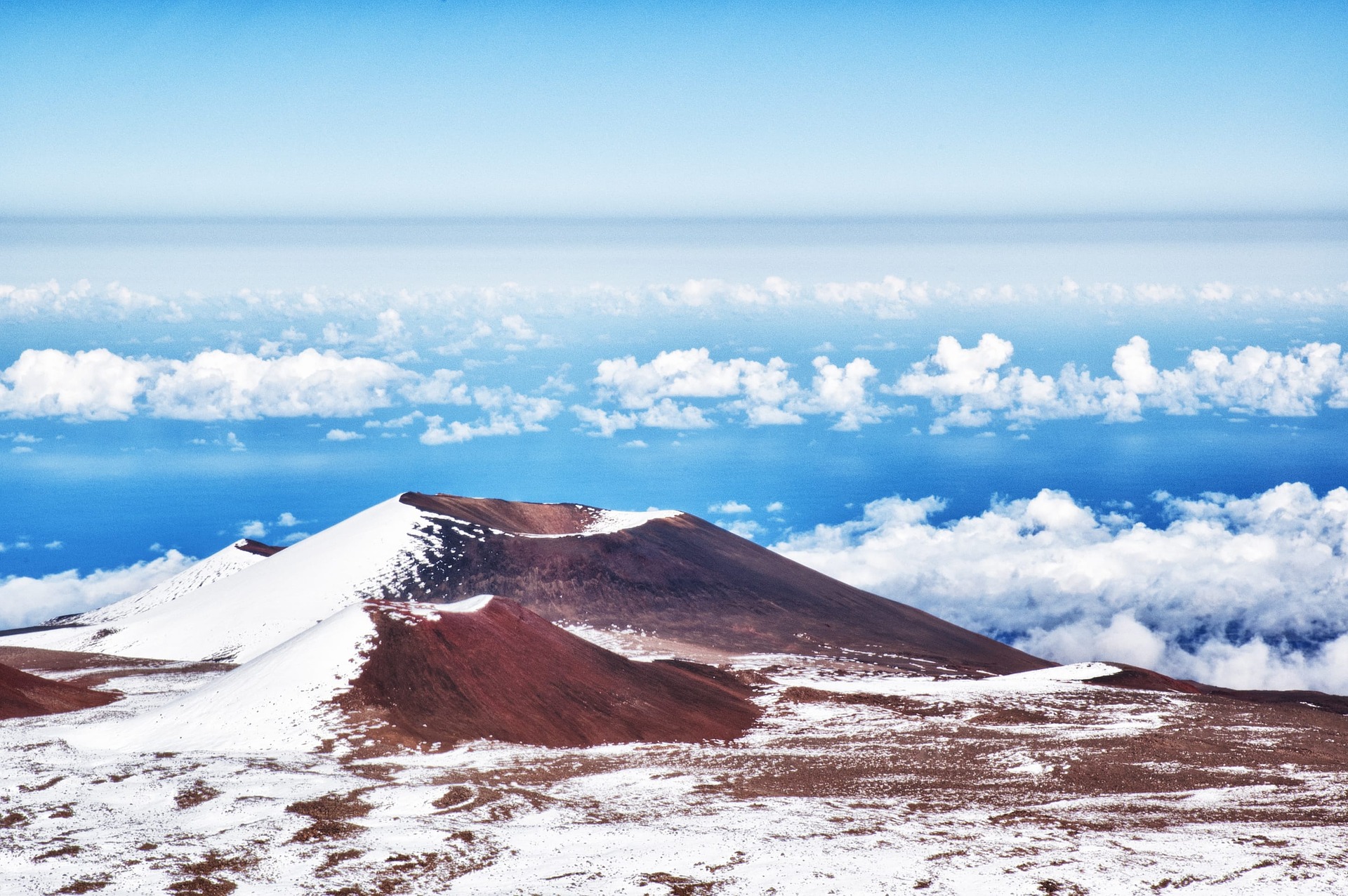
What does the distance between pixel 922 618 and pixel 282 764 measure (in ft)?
211

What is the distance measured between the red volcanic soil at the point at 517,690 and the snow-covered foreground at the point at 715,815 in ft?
7.55

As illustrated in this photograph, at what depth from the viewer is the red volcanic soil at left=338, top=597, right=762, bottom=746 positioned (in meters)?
46.2

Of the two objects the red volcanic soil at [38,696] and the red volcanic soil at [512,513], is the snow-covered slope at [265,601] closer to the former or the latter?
the red volcanic soil at [512,513]

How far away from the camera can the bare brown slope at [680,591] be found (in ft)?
268

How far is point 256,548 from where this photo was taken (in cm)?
10456

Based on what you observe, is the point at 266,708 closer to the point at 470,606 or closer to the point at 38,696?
the point at 470,606

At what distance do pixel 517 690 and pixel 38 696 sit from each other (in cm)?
2160

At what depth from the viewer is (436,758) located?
4166cm

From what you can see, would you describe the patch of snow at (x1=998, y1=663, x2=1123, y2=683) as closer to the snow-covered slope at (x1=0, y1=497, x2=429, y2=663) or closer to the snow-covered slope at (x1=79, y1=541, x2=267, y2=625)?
the snow-covered slope at (x1=0, y1=497, x2=429, y2=663)

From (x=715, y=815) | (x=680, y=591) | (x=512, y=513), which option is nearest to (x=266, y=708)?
(x=715, y=815)

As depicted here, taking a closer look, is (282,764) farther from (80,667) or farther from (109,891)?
(80,667)

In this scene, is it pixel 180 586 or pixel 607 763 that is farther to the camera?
pixel 180 586

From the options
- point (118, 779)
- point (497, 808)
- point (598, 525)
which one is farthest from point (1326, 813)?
point (598, 525)

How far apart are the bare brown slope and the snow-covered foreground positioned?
31256mm
